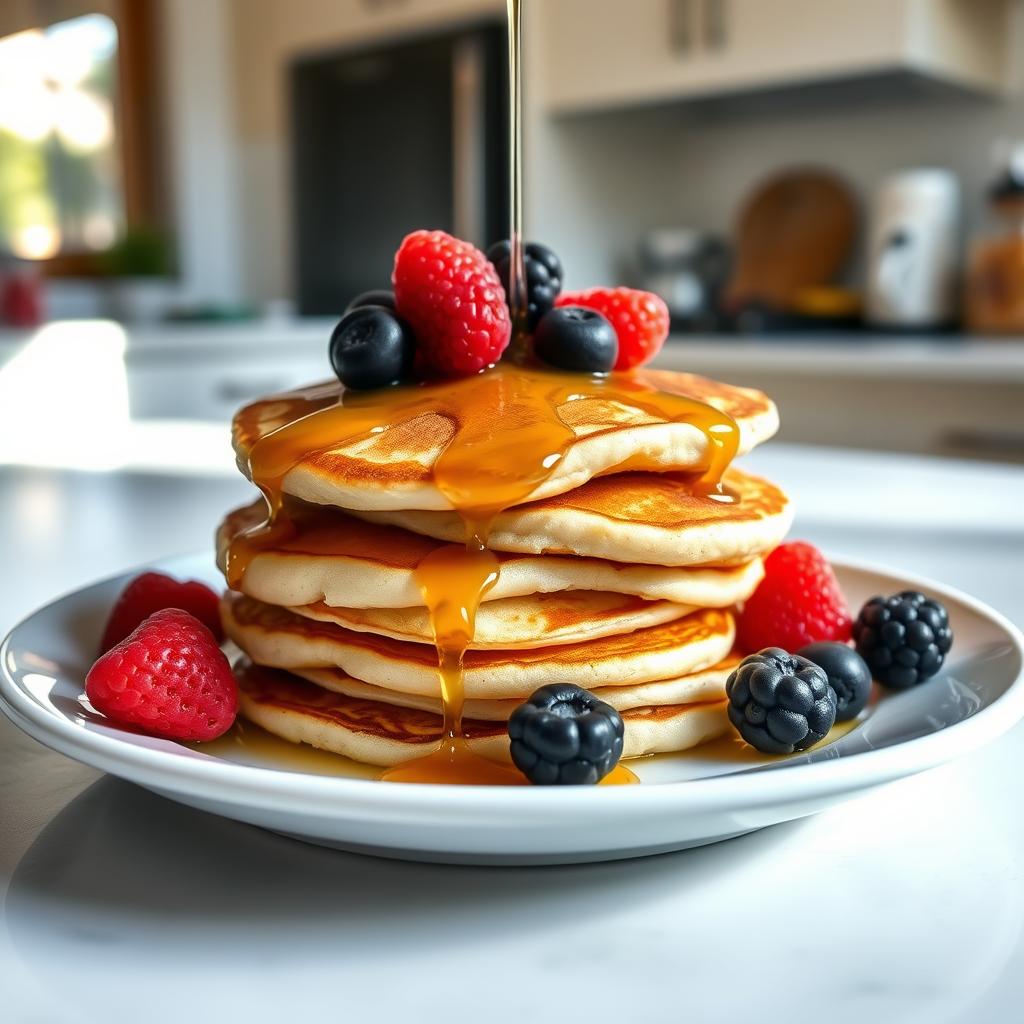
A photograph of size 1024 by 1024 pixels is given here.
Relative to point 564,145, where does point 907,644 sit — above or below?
below

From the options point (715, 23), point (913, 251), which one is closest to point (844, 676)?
point (913, 251)

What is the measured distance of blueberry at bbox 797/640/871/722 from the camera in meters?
0.78

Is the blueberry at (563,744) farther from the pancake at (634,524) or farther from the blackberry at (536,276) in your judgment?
the blackberry at (536,276)

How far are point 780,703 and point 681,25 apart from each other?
3.15m

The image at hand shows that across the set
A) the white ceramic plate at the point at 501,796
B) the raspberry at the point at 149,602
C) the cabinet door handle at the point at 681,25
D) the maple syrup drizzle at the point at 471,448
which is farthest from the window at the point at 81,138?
the white ceramic plate at the point at 501,796

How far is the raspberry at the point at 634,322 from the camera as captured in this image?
0.93m

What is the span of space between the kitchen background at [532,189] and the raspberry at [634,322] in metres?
1.22

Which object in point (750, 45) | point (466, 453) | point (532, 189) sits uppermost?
point (750, 45)

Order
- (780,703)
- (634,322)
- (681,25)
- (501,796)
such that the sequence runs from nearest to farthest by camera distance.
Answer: (501,796) → (780,703) → (634,322) → (681,25)

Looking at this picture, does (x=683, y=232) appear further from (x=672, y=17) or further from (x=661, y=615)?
(x=661, y=615)

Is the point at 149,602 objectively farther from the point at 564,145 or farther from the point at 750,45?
the point at 564,145

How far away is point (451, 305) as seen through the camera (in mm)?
818

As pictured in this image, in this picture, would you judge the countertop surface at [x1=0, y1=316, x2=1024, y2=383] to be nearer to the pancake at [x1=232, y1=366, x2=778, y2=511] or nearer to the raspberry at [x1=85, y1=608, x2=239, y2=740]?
the pancake at [x1=232, y1=366, x2=778, y2=511]

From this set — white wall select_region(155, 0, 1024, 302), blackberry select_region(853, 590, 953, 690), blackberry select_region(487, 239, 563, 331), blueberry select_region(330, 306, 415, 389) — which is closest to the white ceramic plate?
blackberry select_region(853, 590, 953, 690)
